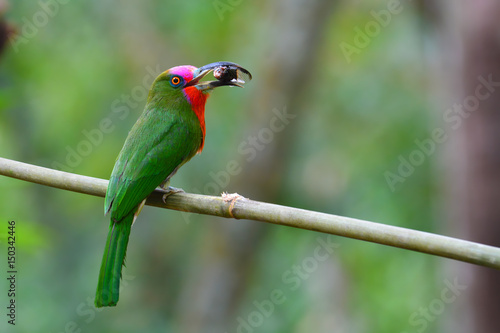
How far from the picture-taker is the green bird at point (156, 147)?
9.98 ft

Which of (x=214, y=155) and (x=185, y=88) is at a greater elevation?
(x=214, y=155)

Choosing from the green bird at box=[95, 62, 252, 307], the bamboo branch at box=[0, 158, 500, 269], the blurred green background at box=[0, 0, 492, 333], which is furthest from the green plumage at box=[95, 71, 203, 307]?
the blurred green background at box=[0, 0, 492, 333]

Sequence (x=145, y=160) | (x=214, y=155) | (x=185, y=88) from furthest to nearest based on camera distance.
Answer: (x=214, y=155), (x=185, y=88), (x=145, y=160)

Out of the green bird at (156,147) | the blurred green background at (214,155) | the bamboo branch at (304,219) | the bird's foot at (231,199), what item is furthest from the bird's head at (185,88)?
the blurred green background at (214,155)

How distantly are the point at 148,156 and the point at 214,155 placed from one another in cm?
507

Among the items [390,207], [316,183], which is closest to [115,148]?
[316,183]

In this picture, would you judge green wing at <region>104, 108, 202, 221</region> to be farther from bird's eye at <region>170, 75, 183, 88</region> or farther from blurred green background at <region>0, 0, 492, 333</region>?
blurred green background at <region>0, 0, 492, 333</region>

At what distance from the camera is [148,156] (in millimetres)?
3412

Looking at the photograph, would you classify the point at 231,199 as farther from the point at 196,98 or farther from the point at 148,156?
the point at 196,98

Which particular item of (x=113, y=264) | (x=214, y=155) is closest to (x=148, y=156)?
(x=113, y=264)

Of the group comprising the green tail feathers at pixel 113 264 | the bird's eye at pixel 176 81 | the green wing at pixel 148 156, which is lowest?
the green tail feathers at pixel 113 264

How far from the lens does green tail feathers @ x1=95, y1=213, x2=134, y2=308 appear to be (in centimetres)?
272

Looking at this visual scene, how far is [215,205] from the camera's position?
273 centimetres

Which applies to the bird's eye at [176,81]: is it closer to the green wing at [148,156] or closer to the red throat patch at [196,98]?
the red throat patch at [196,98]
